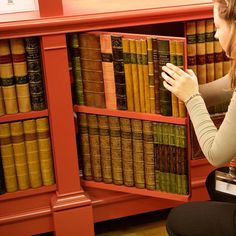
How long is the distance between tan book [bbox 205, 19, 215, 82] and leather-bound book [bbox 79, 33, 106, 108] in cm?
41

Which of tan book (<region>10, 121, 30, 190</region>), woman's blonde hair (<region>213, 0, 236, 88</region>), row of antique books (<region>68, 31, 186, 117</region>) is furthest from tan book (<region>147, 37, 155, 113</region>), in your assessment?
tan book (<region>10, 121, 30, 190</region>)

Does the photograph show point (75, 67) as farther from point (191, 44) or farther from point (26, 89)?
point (191, 44)

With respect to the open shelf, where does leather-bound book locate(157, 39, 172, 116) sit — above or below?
above

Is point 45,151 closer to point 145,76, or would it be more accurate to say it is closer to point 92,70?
point 92,70

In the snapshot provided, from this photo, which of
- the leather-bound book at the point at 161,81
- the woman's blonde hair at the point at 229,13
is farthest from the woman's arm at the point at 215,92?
the woman's blonde hair at the point at 229,13

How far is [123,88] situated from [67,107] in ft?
0.70

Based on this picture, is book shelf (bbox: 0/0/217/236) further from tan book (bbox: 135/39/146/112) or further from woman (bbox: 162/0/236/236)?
woman (bbox: 162/0/236/236)

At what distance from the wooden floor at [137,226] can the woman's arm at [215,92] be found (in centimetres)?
58

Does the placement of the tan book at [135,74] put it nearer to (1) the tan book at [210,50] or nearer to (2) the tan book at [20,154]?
(1) the tan book at [210,50]

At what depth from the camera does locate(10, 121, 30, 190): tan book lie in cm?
180

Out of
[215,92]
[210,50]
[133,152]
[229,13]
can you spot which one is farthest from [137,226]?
[229,13]

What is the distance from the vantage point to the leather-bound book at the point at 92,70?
175cm

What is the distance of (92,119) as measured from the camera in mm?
1850

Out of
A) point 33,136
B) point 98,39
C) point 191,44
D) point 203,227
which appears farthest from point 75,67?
point 203,227
